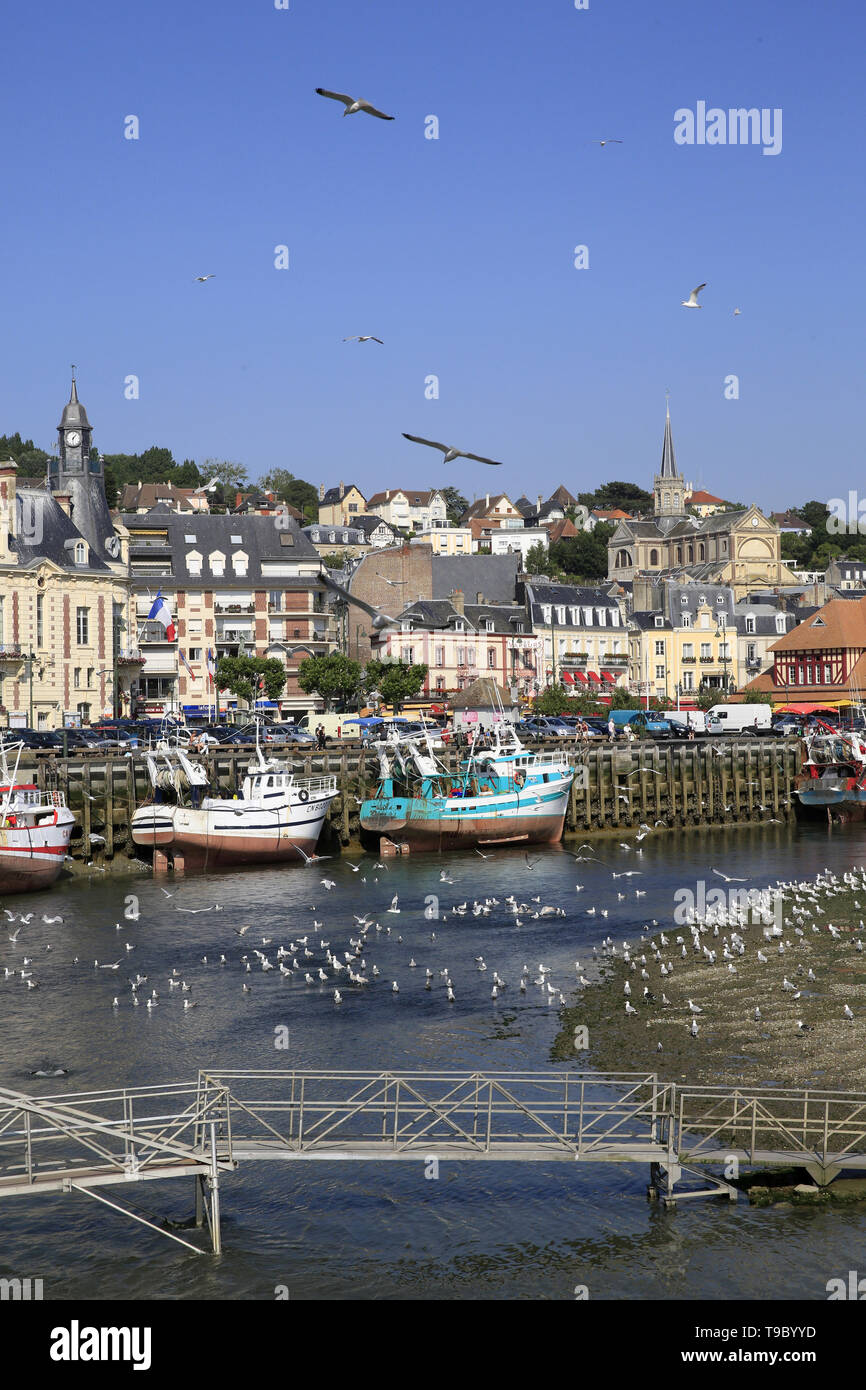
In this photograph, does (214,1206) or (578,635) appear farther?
(578,635)

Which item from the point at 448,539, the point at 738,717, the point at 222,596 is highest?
the point at 448,539

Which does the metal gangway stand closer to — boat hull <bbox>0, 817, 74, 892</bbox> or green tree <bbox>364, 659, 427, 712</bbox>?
boat hull <bbox>0, 817, 74, 892</bbox>

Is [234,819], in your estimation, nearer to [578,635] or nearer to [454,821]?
[454,821]

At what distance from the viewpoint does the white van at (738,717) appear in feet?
310

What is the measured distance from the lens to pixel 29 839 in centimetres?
5094

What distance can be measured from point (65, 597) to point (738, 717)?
43.6 m

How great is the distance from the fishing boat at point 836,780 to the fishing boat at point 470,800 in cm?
1622

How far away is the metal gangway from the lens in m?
20.4

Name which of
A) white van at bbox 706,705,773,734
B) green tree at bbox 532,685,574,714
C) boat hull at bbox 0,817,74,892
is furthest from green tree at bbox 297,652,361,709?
boat hull at bbox 0,817,74,892

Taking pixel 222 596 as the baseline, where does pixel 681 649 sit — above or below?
below

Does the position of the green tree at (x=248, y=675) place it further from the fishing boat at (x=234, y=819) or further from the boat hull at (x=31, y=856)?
the boat hull at (x=31, y=856)

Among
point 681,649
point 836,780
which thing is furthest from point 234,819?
point 681,649

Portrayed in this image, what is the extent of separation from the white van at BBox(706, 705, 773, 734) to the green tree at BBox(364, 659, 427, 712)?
19.8m
